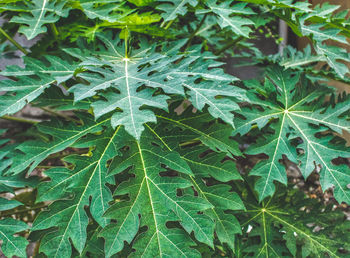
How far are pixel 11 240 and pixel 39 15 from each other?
0.61 m

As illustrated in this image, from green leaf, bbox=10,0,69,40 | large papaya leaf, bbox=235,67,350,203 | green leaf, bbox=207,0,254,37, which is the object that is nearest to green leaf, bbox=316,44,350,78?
large papaya leaf, bbox=235,67,350,203

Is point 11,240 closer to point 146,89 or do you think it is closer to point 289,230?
A: point 146,89

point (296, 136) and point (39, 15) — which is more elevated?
point (39, 15)

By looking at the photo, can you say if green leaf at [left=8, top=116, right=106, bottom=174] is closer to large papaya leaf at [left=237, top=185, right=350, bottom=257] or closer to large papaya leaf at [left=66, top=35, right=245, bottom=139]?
large papaya leaf at [left=66, top=35, right=245, bottom=139]

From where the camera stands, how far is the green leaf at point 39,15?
2.86ft

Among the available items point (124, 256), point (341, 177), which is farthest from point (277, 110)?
point (124, 256)

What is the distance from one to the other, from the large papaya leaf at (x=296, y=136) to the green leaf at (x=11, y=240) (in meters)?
0.61

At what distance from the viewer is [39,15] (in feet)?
3.00

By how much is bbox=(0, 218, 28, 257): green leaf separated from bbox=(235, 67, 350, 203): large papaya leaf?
1.99 ft

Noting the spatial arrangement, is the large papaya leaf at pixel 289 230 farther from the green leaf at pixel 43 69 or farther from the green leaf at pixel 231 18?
the green leaf at pixel 43 69

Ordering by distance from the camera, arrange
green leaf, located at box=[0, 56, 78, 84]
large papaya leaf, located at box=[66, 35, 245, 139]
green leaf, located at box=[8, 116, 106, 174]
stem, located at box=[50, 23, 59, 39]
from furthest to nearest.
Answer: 1. stem, located at box=[50, 23, 59, 39]
2. green leaf, located at box=[0, 56, 78, 84]
3. green leaf, located at box=[8, 116, 106, 174]
4. large papaya leaf, located at box=[66, 35, 245, 139]

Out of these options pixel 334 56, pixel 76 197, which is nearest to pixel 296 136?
pixel 334 56

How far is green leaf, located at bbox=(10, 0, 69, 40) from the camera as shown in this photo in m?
0.87

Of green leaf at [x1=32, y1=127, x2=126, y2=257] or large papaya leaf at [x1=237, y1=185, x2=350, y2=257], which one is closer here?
green leaf at [x1=32, y1=127, x2=126, y2=257]
